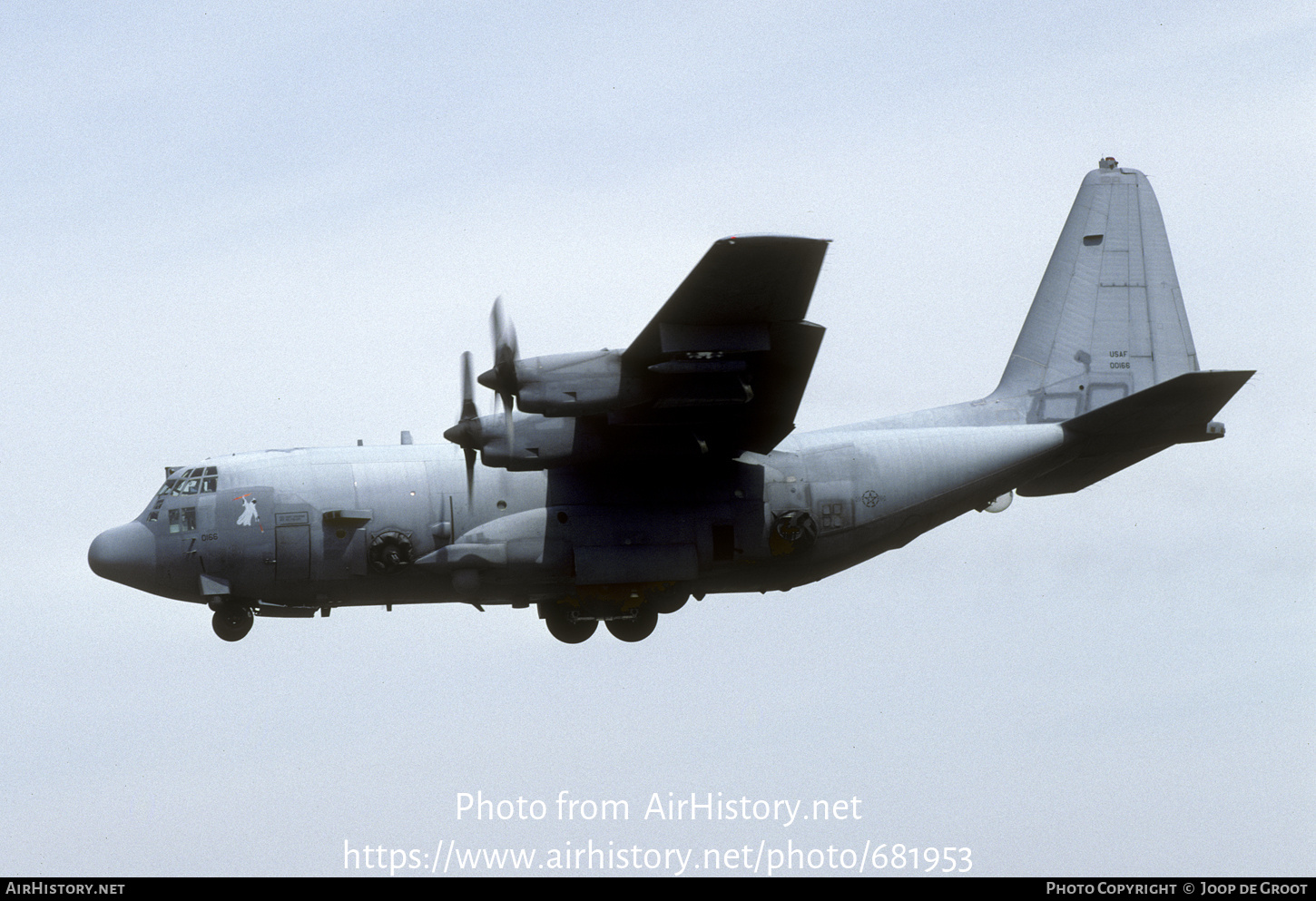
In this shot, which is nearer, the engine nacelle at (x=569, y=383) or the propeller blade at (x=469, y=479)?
the engine nacelle at (x=569, y=383)

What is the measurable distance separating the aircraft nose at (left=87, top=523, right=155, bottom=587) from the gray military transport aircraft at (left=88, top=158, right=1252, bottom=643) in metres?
0.03

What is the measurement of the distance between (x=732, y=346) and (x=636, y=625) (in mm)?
5889

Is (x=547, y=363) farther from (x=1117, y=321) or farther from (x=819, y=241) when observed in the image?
(x=1117, y=321)

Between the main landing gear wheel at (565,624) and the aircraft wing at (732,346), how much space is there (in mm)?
3640

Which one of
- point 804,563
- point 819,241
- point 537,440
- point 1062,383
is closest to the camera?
point 819,241

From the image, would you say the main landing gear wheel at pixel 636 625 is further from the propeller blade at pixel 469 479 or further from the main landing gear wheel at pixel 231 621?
the main landing gear wheel at pixel 231 621

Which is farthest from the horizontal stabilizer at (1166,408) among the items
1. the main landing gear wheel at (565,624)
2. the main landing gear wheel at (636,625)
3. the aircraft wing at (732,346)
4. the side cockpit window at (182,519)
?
the side cockpit window at (182,519)

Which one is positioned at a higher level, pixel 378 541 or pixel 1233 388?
pixel 1233 388

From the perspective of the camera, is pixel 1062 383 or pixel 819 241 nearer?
pixel 819 241

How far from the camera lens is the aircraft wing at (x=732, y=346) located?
1794 cm

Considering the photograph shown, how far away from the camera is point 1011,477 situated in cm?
2328

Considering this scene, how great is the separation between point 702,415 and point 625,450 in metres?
1.29

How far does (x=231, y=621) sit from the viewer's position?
2238 cm
